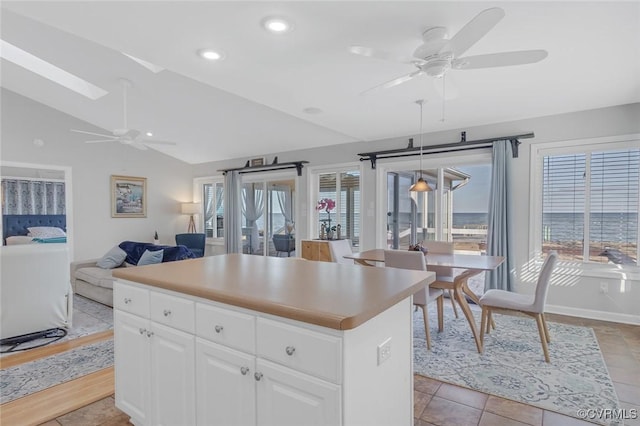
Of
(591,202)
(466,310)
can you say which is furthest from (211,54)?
(591,202)

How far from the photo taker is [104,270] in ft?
16.0

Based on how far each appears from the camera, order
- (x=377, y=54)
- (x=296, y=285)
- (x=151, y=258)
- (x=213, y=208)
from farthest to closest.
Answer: (x=213, y=208) < (x=151, y=258) < (x=377, y=54) < (x=296, y=285)

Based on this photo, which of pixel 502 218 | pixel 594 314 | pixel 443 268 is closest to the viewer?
pixel 443 268

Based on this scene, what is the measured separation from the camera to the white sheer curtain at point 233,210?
23.7 ft

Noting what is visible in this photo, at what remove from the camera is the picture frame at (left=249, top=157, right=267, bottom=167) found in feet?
22.6

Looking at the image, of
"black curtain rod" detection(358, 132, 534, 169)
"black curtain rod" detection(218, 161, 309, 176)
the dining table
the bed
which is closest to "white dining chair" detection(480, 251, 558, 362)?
the dining table

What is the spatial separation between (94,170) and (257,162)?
314cm

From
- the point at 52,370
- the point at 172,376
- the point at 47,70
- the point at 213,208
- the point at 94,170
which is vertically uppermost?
the point at 47,70

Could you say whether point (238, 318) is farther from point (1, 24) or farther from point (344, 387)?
point (1, 24)

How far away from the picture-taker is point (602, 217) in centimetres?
390

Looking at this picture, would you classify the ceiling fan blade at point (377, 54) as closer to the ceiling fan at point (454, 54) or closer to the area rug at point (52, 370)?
the ceiling fan at point (454, 54)

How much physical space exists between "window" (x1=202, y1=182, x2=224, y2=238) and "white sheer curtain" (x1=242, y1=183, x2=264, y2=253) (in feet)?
2.49

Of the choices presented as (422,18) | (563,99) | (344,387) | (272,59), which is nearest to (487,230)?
(563,99)

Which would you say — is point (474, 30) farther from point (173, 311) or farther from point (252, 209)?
point (252, 209)
